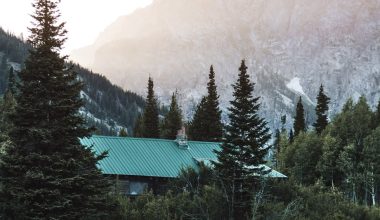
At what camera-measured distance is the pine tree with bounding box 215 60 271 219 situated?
38250 mm

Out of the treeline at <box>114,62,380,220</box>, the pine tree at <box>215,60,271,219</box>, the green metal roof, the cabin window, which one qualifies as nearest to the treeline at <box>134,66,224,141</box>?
the treeline at <box>114,62,380,220</box>

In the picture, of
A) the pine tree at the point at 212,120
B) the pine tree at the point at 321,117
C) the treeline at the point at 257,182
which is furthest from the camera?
the pine tree at the point at 321,117

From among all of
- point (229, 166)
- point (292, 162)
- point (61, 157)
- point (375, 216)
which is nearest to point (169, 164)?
point (229, 166)

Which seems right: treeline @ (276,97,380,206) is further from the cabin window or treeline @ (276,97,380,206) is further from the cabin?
the cabin window

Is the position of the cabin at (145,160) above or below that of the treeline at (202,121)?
below

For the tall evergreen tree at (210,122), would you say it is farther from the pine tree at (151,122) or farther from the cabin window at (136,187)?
the cabin window at (136,187)

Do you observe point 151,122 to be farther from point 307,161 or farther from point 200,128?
point 307,161

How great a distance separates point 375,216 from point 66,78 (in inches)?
998

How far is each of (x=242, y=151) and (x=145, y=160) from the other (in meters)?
12.8

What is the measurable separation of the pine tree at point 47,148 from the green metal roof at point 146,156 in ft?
65.6

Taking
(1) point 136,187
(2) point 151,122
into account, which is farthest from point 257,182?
(2) point 151,122

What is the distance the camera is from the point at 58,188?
2452cm

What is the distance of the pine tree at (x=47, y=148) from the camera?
24.0 metres

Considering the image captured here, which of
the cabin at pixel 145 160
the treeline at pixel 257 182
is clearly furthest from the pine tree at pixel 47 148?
the cabin at pixel 145 160
